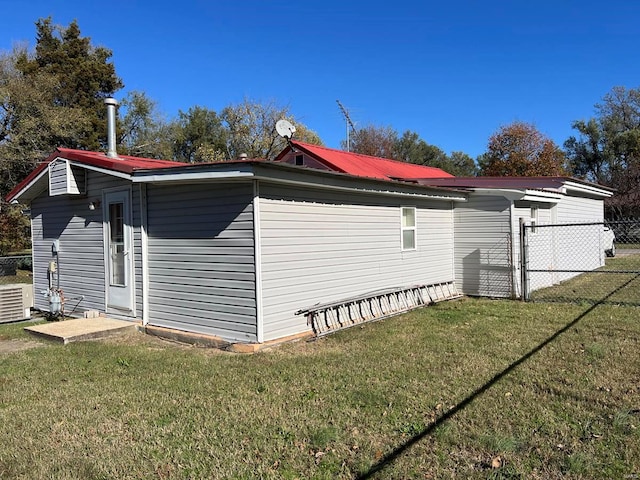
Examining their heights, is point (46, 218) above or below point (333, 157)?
below

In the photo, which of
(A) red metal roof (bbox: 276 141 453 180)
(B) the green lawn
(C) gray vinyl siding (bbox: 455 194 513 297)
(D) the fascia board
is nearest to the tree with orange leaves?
(D) the fascia board

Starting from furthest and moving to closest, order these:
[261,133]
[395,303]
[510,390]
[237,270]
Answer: [261,133] → [395,303] → [237,270] → [510,390]

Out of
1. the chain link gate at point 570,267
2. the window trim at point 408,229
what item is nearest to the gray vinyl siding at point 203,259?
the window trim at point 408,229

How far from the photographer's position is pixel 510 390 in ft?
15.0

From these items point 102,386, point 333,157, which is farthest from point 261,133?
point 102,386

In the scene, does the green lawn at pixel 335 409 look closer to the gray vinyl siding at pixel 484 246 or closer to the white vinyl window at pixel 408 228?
the white vinyl window at pixel 408 228

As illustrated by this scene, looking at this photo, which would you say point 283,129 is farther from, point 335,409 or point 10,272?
point 10,272

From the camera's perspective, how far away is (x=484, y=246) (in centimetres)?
1079

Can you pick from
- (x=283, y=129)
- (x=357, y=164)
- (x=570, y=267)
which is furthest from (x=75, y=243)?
(x=570, y=267)

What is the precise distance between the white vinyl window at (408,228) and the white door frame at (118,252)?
16.9 ft

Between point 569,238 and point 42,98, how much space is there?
23007 mm

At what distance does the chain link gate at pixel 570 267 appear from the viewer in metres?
9.84

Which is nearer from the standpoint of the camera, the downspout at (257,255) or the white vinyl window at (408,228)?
the downspout at (257,255)

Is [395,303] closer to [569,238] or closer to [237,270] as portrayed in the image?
[237,270]
